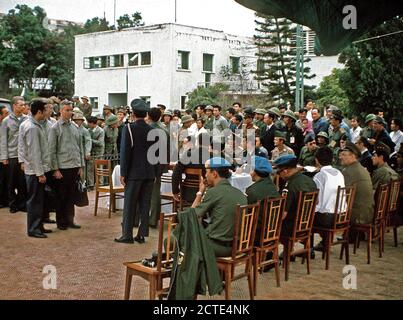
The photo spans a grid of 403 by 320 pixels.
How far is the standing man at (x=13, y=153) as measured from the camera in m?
9.20

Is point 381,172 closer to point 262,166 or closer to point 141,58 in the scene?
point 262,166

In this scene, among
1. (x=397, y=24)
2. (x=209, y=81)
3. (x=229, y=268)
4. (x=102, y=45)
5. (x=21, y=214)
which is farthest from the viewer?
(x=102, y=45)

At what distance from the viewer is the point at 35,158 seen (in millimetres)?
7262

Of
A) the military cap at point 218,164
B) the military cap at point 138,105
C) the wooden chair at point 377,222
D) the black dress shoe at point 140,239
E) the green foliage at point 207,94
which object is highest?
the green foliage at point 207,94

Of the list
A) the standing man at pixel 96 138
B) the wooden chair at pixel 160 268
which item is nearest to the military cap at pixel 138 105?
the wooden chair at pixel 160 268

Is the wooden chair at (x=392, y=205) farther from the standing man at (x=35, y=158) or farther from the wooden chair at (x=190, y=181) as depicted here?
the standing man at (x=35, y=158)

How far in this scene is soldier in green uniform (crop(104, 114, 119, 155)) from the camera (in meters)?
12.3

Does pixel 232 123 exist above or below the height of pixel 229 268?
above

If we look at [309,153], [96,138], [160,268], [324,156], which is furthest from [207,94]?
[160,268]

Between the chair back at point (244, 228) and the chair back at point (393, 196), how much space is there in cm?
285
